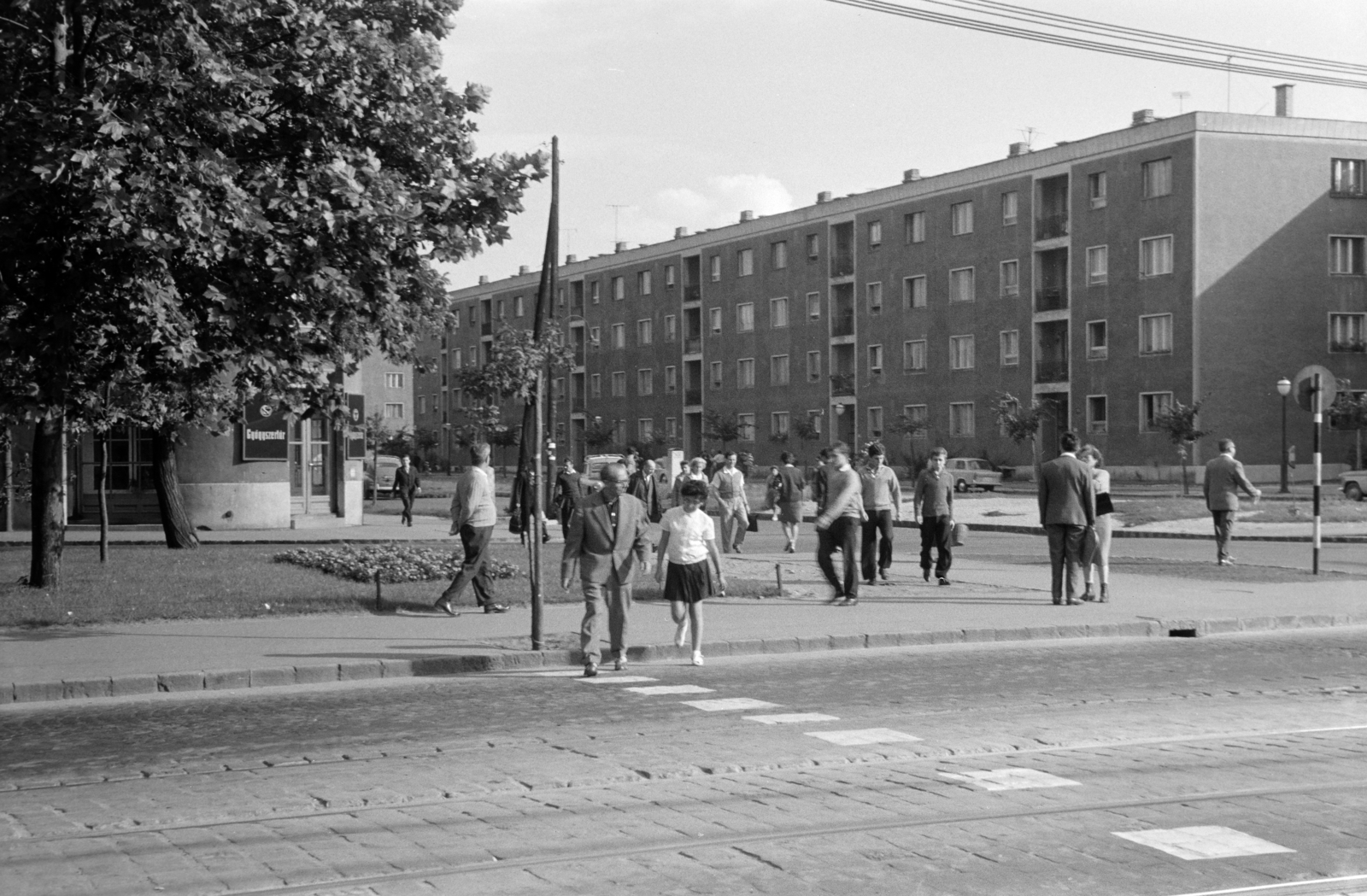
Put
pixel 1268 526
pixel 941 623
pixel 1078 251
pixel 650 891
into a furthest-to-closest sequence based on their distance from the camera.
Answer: pixel 1078 251 → pixel 1268 526 → pixel 941 623 → pixel 650 891

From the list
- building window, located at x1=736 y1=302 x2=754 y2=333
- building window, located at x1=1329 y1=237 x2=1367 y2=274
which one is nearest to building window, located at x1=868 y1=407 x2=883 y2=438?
building window, located at x1=736 y1=302 x2=754 y2=333

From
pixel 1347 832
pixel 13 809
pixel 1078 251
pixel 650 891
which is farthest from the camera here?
pixel 1078 251

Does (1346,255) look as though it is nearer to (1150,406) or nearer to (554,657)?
(1150,406)

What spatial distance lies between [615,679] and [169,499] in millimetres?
16803

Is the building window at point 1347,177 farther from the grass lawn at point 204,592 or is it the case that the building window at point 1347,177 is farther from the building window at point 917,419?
the grass lawn at point 204,592

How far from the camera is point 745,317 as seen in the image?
83938mm

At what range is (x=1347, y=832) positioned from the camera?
6414mm

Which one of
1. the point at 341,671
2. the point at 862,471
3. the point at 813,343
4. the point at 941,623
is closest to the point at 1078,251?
the point at 813,343

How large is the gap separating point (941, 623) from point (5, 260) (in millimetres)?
10704

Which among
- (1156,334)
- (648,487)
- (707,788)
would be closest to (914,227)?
(1156,334)

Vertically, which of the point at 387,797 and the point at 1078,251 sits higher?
the point at 1078,251

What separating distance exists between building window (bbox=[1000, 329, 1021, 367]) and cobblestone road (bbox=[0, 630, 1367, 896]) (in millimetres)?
55311

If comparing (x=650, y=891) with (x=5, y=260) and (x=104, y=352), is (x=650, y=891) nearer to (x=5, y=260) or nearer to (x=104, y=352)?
(x=104, y=352)

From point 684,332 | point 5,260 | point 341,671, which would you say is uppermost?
point 684,332
